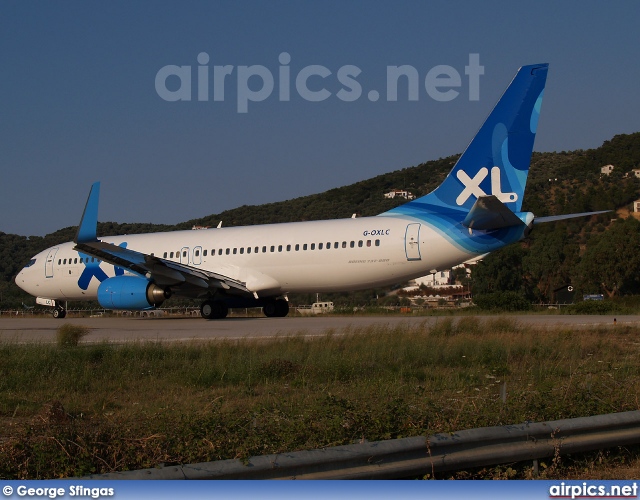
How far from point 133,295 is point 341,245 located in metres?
6.91

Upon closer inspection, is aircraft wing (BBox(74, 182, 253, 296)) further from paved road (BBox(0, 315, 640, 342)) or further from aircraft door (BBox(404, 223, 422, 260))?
aircraft door (BBox(404, 223, 422, 260))

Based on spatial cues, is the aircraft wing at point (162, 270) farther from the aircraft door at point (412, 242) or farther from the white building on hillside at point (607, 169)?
the white building on hillside at point (607, 169)

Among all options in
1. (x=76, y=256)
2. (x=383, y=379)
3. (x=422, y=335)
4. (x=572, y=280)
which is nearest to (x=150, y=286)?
(x=76, y=256)

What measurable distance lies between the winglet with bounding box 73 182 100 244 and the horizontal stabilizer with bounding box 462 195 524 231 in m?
11.2

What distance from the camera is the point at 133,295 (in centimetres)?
2591

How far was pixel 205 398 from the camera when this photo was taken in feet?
28.4

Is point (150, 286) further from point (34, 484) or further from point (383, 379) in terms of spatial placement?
point (34, 484)

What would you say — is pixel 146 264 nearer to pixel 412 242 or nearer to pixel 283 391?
pixel 412 242

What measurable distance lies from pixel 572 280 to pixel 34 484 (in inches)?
2260

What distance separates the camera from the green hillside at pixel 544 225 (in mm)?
55875

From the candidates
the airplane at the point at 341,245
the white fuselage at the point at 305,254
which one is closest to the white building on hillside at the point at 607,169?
A: the airplane at the point at 341,245

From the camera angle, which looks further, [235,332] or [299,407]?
[235,332]

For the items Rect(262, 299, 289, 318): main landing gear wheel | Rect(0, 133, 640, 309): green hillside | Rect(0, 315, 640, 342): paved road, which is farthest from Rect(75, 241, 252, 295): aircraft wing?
Rect(0, 133, 640, 309): green hillside

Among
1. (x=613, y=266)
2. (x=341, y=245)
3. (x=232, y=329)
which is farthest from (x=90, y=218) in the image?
(x=613, y=266)
